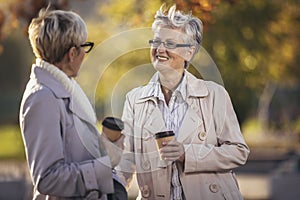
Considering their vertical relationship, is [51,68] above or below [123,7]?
below

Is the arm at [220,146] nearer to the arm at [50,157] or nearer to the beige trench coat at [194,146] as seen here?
the beige trench coat at [194,146]

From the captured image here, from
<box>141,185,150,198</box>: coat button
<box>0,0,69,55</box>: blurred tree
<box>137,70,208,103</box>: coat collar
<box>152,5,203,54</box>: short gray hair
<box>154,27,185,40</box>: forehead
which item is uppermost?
<box>0,0,69,55</box>: blurred tree

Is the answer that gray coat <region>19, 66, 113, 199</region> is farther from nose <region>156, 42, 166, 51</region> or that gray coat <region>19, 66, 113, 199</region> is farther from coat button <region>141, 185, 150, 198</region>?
nose <region>156, 42, 166, 51</region>

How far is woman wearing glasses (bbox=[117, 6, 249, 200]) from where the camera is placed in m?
5.24

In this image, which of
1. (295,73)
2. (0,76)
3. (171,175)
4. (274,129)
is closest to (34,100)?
(171,175)


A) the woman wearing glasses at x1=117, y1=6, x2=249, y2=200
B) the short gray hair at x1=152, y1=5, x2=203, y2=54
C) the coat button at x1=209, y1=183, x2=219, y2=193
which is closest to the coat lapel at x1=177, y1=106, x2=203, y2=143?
the woman wearing glasses at x1=117, y1=6, x2=249, y2=200

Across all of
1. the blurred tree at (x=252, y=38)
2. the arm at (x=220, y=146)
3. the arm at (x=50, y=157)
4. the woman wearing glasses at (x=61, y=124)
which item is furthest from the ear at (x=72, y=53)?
the blurred tree at (x=252, y=38)

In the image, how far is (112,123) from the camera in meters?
5.05

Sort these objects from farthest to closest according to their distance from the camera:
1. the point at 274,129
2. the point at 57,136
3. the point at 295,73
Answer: the point at 274,129 → the point at 295,73 → the point at 57,136

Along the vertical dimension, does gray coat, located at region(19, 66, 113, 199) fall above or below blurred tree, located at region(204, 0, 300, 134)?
below

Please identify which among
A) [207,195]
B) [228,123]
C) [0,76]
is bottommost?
[207,195]

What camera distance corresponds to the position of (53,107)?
16.1 feet

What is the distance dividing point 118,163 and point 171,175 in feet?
1.08

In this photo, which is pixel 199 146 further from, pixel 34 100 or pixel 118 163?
pixel 34 100
